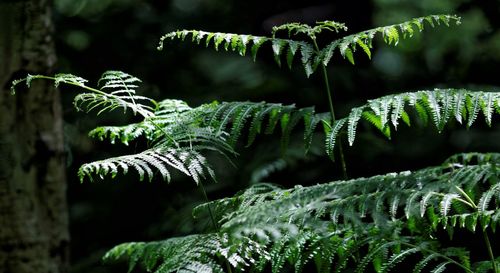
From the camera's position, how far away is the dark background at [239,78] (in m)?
2.56

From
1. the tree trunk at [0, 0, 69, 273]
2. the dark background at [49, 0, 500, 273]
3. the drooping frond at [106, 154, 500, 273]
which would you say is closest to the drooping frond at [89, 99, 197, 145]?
the drooping frond at [106, 154, 500, 273]

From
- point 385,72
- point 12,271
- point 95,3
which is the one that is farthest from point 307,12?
point 12,271

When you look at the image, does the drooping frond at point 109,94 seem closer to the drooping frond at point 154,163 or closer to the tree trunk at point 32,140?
the drooping frond at point 154,163

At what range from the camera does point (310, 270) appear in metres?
2.40

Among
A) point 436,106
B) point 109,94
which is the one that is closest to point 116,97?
point 109,94

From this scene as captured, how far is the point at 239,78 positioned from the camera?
2.79 m

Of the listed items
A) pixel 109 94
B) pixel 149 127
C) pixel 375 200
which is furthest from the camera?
pixel 149 127

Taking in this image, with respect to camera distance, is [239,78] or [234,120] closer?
[234,120]

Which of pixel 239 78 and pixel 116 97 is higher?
pixel 239 78

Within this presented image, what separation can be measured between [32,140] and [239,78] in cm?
101

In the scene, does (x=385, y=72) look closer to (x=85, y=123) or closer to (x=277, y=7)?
(x=277, y=7)

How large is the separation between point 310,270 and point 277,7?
1.22m

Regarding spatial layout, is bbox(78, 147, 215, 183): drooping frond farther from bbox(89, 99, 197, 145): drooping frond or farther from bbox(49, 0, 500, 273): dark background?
bbox(49, 0, 500, 273): dark background

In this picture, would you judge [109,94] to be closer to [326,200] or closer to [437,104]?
[326,200]
